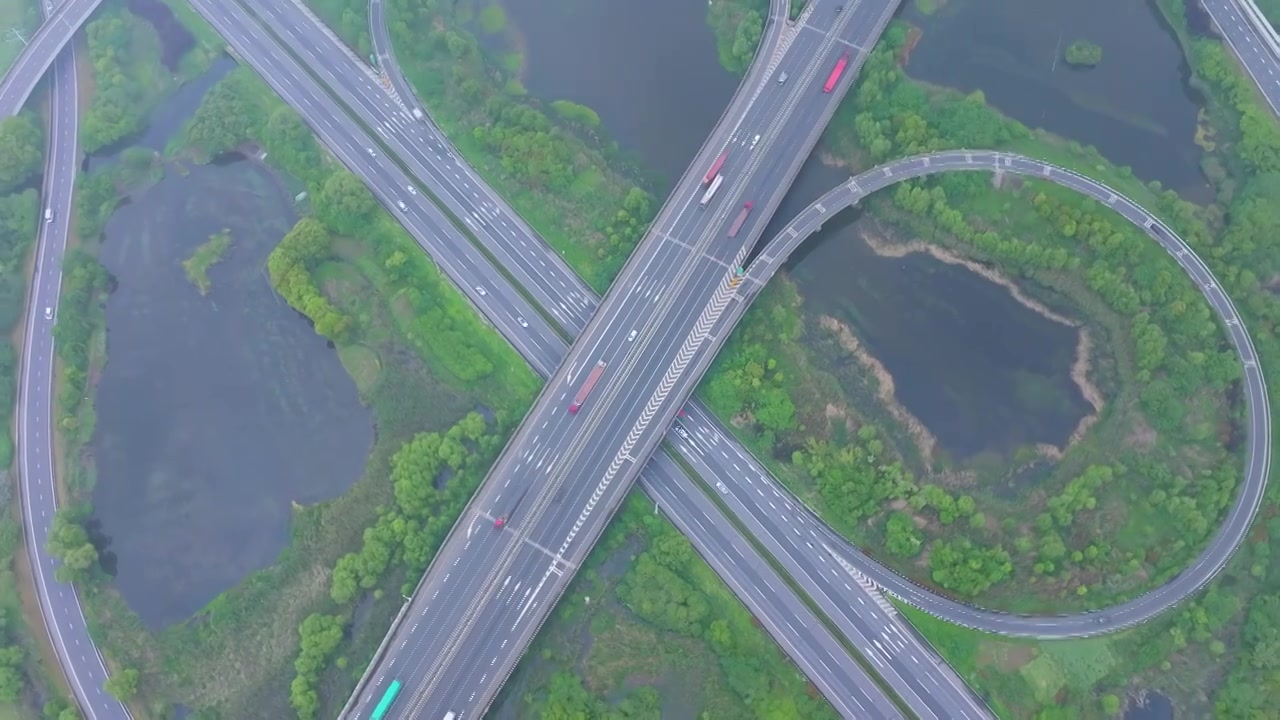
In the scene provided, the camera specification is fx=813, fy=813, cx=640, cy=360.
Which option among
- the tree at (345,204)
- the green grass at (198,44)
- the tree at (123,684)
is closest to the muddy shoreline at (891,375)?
the tree at (345,204)

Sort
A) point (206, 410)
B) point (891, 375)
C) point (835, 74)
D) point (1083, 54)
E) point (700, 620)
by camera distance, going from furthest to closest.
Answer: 1. point (1083, 54)
2. point (835, 74)
3. point (206, 410)
4. point (891, 375)
5. point (700, 620)

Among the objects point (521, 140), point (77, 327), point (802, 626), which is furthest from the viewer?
point (521, 140)

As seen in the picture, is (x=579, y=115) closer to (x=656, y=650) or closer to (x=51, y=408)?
(x=656, y=650)

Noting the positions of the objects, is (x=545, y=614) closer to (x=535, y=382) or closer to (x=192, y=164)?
(x=535, y=382)

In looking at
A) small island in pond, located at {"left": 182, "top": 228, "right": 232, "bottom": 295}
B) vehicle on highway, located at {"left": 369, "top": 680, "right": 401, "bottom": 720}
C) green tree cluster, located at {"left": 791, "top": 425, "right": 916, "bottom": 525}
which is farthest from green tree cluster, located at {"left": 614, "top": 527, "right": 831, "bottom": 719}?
small island in pond, located at {"left": 182, "top": 228, "right": 232, "bottom": 295}

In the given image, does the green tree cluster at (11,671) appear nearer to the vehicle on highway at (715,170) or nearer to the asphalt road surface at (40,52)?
the asphalt road surface at (40,52)

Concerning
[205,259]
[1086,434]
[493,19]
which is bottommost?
[205,259]

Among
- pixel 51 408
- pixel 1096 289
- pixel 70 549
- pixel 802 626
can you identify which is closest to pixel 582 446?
pixel 802 626
